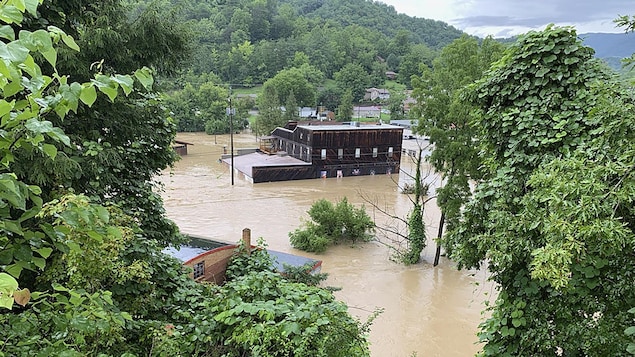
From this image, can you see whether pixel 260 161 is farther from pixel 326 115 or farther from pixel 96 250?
pixel 326 115

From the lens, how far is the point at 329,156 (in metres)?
29.7

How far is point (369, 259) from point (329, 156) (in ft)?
47.8

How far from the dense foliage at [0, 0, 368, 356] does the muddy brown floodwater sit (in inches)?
94.4

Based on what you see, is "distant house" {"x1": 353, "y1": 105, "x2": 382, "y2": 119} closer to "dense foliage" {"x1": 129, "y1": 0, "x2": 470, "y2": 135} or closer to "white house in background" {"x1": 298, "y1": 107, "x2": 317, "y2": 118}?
"dense foliage" {"x1": 129, "y1": 0, "x2": 470, "y2": 135}

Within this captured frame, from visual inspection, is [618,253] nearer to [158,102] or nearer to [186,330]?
[186,330]

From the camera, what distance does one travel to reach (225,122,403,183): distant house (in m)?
28.4

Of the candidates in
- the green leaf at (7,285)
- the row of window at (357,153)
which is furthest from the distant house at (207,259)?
the row of window at (357,153)

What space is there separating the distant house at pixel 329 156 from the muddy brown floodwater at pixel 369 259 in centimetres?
81

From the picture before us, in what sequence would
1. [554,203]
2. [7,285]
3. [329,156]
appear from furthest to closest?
[329,156] → [554,203] → [7,285]

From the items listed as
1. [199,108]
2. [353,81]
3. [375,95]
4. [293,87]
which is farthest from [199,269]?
[375,95]

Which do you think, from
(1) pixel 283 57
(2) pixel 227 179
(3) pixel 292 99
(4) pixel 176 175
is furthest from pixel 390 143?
(1) pixel 283 57

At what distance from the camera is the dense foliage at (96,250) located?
1.60 meters

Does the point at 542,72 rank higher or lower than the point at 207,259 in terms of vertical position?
higher

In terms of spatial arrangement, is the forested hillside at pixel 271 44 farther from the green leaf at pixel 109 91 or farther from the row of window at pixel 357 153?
the green leaf at pixel 109 91
